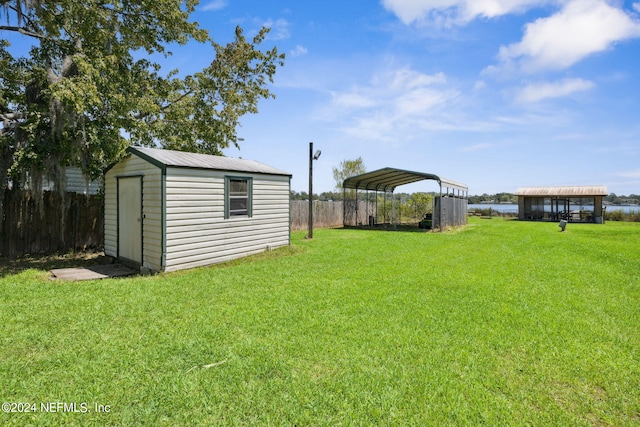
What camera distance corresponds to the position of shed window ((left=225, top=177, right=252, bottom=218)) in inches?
333

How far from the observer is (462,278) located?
6617 mm

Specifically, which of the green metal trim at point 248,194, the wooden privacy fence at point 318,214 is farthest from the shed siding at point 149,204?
the wooden privacy fence at point 318,214

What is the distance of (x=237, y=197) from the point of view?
8867 millimetres

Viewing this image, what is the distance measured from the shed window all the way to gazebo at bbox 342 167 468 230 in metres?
9.46

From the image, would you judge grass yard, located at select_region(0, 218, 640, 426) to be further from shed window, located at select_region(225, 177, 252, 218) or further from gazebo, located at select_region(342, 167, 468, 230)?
gazebo, located at select_region(342, 167, 468, 230)

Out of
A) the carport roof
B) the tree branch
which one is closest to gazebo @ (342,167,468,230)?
the carport roof

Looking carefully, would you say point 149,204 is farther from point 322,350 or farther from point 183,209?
point 322,350

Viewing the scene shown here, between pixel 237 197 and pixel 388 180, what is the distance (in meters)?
13.3

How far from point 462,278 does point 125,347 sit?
19.0 ft

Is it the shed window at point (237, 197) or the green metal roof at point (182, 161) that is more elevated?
the green metal roof at point (182, 161)

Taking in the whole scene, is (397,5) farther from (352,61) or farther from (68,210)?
(68,210)

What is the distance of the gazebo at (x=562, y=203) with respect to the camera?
82.1 ft

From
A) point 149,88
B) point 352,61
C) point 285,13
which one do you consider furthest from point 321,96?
point 149,88

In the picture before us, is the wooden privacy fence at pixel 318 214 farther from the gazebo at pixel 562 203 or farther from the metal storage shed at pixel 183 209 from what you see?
the gazebo at pixel 562 203
